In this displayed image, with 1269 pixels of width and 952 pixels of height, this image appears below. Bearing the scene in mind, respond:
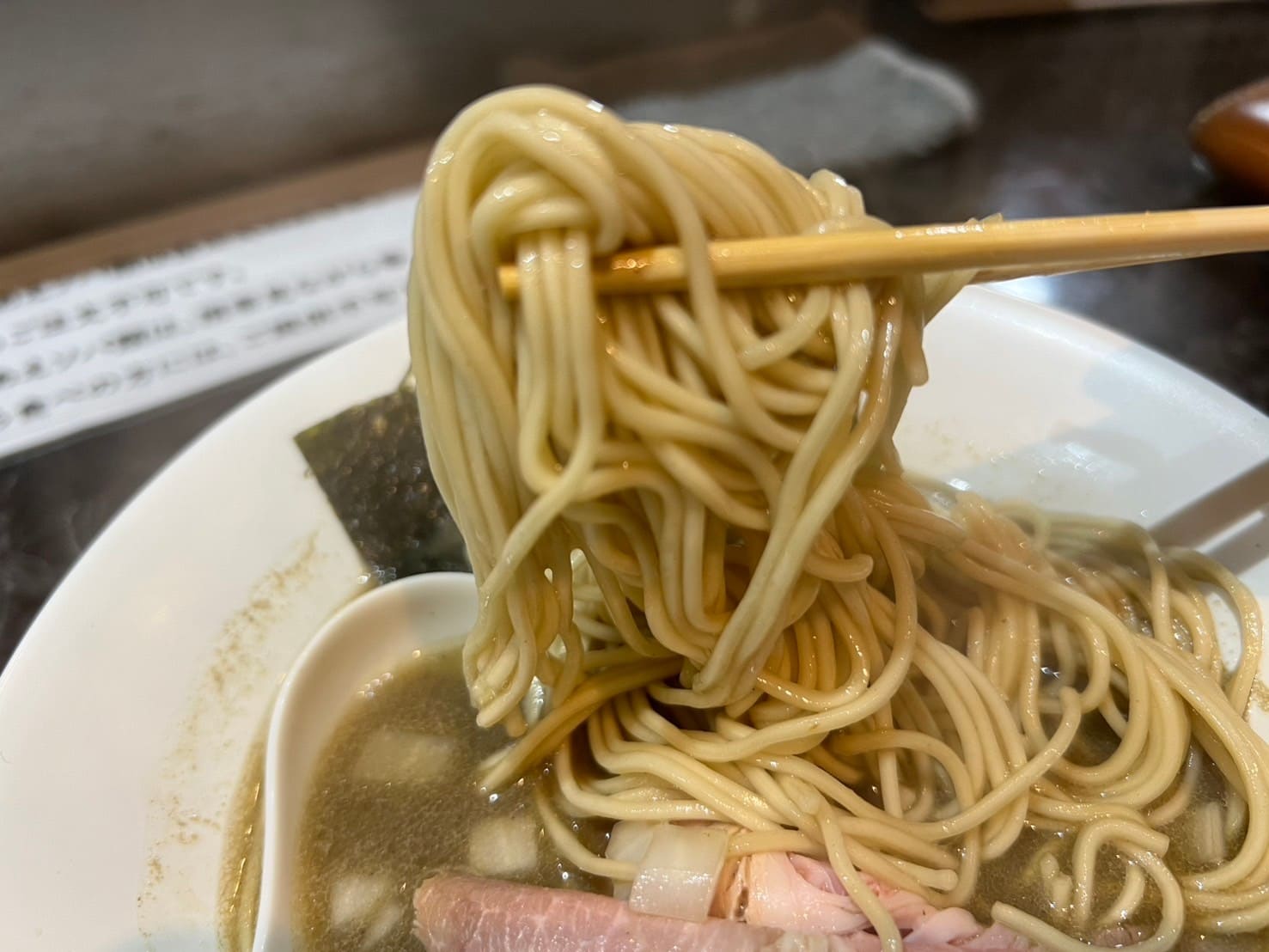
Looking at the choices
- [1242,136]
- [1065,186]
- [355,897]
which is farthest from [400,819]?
[1065,186]

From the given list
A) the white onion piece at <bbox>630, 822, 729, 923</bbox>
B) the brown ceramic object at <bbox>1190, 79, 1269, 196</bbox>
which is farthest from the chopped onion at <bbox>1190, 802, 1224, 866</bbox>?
the brown ceramic object at <bbox>1190, 79, 1269, 196</bbox>

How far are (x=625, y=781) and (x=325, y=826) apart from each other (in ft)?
1.90

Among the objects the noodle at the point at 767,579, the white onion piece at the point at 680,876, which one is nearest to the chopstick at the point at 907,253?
the noodle at the point at 767,579

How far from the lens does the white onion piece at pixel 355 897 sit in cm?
157

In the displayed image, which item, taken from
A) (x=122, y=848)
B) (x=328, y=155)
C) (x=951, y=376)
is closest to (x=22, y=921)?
(x=122, y=848)

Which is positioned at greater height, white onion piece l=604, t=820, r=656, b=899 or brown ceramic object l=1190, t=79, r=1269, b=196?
brown ceramic object l=1190, t=79, r=1269, b=196

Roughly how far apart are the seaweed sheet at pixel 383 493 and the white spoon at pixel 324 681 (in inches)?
3.5

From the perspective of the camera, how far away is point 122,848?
1.50m

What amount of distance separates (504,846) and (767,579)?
0.78m

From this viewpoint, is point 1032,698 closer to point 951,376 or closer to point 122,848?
point 951,376

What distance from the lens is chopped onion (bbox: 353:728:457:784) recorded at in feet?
5.84

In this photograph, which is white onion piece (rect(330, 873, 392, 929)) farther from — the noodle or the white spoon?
the noodle

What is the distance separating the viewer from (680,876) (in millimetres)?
1457

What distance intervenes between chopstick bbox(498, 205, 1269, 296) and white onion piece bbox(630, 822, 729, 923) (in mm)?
922
